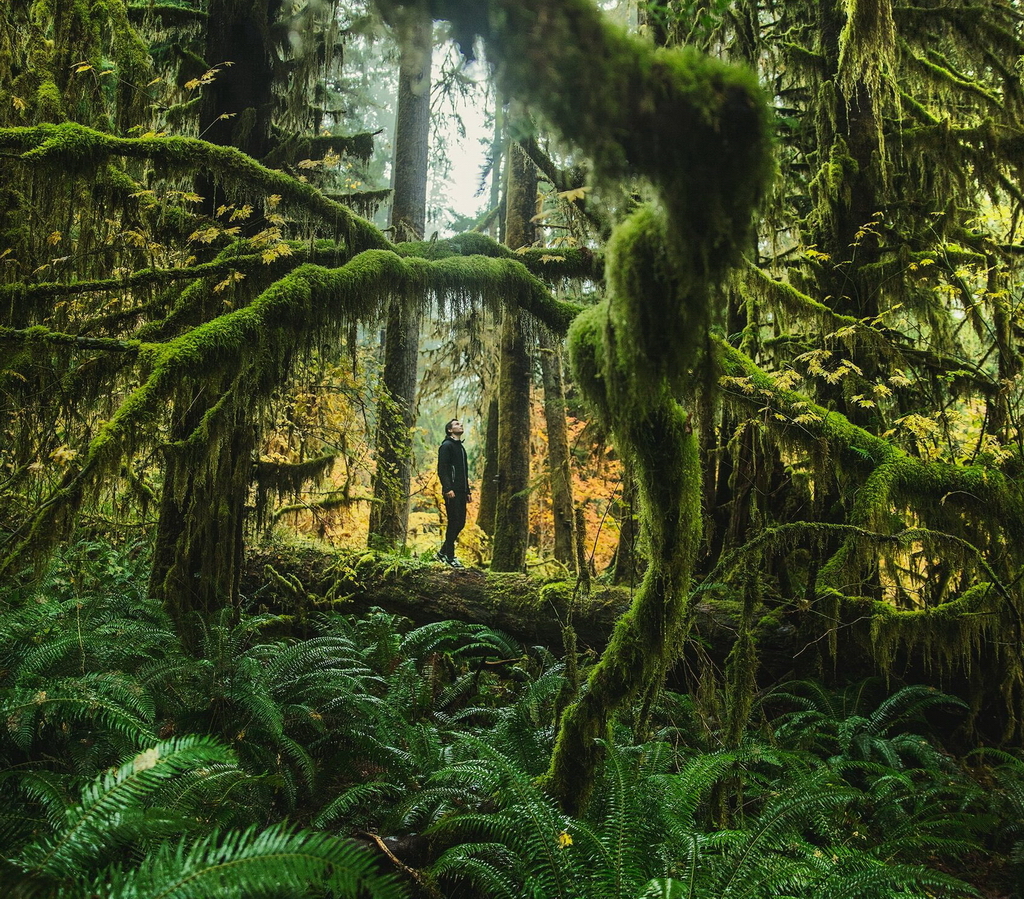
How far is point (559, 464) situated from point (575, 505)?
5231 mm

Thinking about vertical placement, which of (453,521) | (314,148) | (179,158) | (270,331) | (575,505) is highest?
(314,148)

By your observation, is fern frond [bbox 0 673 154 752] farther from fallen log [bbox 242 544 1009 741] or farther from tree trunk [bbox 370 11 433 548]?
tree trunk [bbox 370 11 433 548]

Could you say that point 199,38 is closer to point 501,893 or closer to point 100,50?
point 100,50

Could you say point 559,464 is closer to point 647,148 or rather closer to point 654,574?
point 654,574

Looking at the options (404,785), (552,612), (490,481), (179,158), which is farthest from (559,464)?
(179,158)

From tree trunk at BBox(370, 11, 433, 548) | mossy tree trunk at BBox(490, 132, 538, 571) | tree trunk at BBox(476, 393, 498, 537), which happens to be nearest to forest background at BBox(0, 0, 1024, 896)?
tree trunk at BBox(370, 11, 433, 548)

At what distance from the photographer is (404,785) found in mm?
3959

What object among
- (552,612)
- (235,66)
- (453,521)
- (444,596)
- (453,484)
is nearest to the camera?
(235,66)

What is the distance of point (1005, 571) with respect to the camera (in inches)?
187

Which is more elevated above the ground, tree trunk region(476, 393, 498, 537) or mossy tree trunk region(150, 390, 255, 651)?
tree trunk region(476, 393, 498, 537)

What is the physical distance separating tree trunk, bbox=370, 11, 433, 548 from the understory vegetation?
2.36 meters

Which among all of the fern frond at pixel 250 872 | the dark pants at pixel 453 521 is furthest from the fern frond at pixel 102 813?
the dark pants at pixel 453 521

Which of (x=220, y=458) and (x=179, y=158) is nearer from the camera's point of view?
(x=179, y=158)

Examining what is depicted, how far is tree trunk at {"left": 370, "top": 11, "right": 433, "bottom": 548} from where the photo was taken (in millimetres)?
7328
